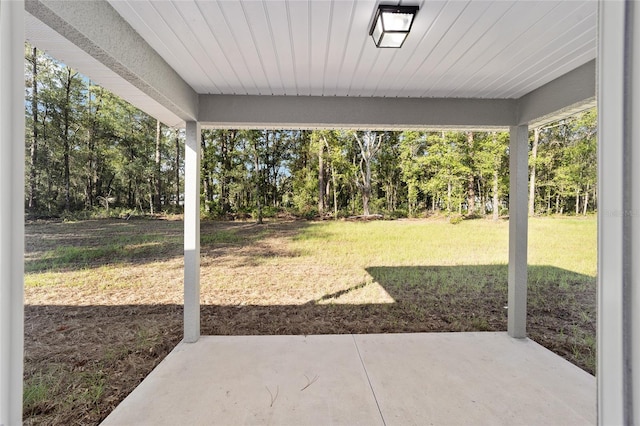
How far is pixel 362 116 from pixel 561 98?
70.5 inches

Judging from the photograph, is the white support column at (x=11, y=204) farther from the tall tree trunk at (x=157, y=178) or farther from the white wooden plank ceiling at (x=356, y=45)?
the tall tree trunk at (x=157, y=178)

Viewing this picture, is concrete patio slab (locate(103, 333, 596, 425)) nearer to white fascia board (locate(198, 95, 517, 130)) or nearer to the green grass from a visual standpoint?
white fascia board (locate(198, 95, 517, 130))

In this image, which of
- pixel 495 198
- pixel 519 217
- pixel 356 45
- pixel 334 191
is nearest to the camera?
pixel 356 45

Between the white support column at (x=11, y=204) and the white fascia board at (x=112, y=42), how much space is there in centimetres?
110

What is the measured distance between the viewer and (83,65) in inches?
82.2

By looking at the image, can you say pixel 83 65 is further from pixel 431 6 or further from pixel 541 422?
pixel 541 422

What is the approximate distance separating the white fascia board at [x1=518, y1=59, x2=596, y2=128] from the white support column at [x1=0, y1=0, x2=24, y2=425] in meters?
3.30

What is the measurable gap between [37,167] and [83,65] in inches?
156

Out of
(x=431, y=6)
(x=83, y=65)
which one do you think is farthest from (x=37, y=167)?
(x=431, y=6)

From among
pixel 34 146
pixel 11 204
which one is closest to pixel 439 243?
pixel 11 204

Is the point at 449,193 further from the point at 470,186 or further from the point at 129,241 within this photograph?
the point at 129,241

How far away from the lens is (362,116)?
10.7 feet

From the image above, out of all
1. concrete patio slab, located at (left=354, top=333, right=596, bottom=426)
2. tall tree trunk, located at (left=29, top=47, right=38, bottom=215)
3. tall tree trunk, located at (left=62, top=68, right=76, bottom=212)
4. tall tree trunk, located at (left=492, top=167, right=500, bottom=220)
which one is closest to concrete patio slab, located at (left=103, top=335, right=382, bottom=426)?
concrete patio slab, located at (left=354, top=333, right=596, bottom=426)

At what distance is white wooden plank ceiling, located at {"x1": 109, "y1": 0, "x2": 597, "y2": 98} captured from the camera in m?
1.75
